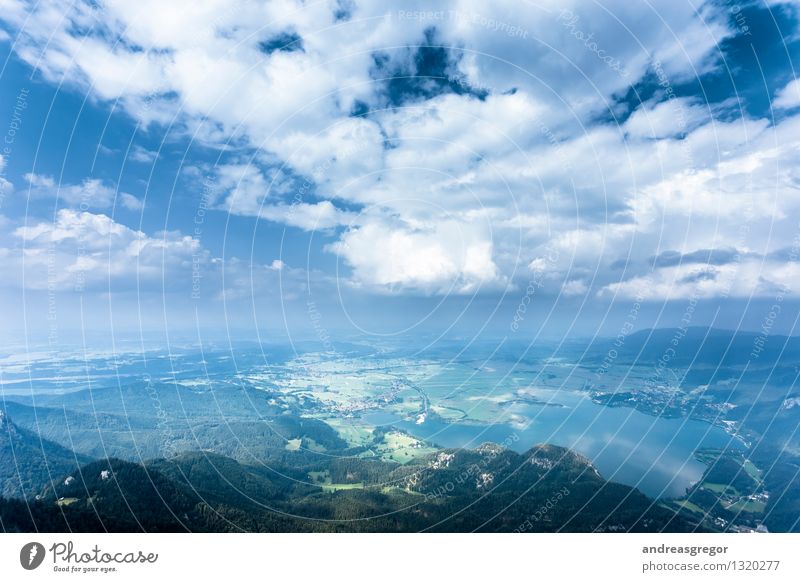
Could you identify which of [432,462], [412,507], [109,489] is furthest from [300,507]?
[432,462]

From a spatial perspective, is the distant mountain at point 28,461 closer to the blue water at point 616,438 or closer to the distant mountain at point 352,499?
the distant mountain at point 352,499

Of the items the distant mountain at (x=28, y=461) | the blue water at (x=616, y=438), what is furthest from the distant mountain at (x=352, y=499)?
the distant mountain at (x=28, y=461)

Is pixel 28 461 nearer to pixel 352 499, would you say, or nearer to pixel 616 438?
pixel 352 499

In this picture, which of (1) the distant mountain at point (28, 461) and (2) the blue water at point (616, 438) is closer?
(1) the distant mountain at point (28, 461)

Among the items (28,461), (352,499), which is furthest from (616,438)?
(28,461)

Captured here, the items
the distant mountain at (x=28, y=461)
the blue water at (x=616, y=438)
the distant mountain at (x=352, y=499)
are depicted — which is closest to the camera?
the distant mountain at (x=352, y=499)
